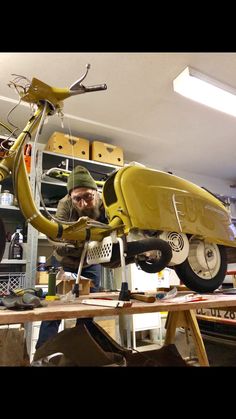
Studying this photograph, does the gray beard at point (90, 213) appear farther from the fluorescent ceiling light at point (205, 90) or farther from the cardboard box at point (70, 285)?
the fluorescent ceiling light at point (205, 90)

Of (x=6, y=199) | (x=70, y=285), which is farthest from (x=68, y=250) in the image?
(x=6, y=199)

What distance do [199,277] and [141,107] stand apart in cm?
180

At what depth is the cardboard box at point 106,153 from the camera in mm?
2797

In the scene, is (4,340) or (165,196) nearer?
(4,340)

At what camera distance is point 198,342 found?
152 cm

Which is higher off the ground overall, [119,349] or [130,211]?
[130,211]

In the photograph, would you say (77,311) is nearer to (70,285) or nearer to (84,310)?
(84,310)

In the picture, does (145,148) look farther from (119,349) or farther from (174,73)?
(119,349)

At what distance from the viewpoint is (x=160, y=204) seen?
1228 mm

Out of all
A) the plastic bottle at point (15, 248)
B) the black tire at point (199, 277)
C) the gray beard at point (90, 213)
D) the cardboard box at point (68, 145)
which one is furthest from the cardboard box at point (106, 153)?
the black tire at point (199, 277)
